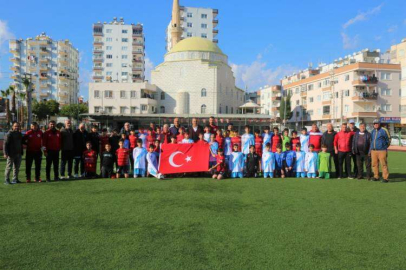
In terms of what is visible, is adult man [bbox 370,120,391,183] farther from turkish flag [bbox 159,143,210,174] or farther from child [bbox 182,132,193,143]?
child [bbox 182,132,193,143]

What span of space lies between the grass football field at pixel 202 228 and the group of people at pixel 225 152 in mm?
1785

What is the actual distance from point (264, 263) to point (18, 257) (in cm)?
305

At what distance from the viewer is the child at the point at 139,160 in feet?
35.1

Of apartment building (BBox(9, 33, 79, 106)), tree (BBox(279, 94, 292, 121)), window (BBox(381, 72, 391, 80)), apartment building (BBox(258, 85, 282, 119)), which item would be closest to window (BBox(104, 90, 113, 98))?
Answer: tree (BBox(279, 94, 292, 121))

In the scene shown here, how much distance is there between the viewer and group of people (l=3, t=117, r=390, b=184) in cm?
1005

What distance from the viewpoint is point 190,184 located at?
9.28 m

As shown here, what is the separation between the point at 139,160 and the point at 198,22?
286ft

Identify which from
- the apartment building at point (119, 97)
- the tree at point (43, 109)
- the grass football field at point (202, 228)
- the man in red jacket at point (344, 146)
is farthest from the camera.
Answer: the tree at point (43, 109)

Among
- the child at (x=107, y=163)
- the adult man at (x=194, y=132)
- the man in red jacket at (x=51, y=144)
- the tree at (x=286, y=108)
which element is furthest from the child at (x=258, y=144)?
the tree at (x=286, y=108)

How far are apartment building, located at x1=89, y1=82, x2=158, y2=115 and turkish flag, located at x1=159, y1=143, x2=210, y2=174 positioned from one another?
4719 centimetres

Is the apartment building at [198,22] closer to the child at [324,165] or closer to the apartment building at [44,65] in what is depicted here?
the apartment building at [44,65]

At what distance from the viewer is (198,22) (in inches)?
3612

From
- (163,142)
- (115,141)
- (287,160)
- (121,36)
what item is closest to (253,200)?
(287,160)

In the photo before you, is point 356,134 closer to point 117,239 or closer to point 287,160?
point 287,160
